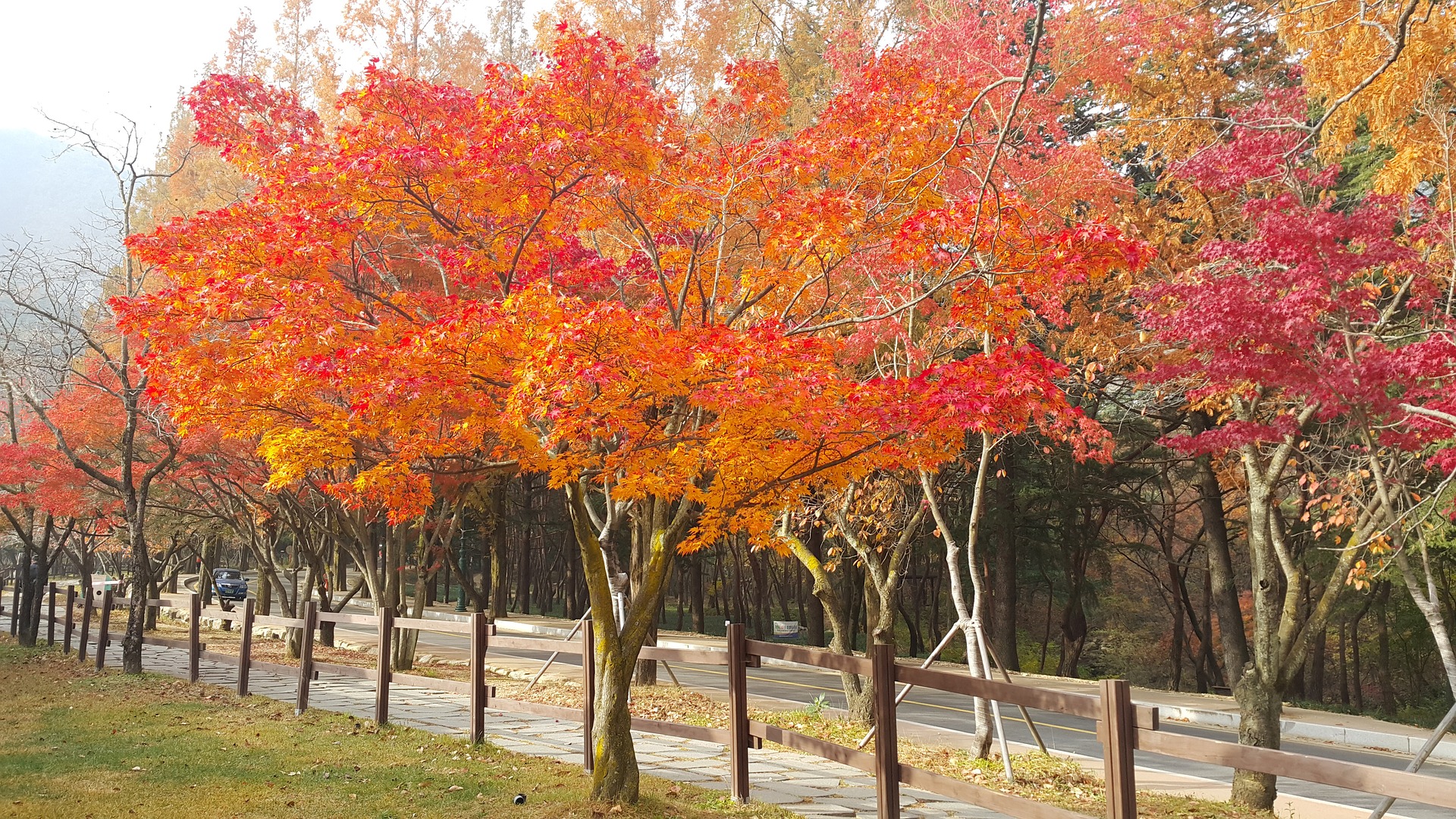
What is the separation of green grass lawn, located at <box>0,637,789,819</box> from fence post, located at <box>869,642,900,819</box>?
1010 millimetres

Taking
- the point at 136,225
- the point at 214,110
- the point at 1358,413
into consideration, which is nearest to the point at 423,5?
the point at 136,225

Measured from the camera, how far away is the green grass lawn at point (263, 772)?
20.6 ft

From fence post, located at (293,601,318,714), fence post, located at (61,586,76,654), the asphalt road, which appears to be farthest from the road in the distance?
fence post, located at (61,586,76,654)

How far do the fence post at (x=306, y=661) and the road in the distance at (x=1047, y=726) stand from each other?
16.8 inches

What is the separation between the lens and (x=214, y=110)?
8.23m

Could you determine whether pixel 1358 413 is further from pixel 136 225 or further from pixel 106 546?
pixel 106 546

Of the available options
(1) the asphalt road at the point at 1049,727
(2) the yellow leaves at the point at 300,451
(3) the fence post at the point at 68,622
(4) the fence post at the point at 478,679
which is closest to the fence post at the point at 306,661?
(1) the asphalt road at the point at 1049,727

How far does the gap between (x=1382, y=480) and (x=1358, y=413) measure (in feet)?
2.16

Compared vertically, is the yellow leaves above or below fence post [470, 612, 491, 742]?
above

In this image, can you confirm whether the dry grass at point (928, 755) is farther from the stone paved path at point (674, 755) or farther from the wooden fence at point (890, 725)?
the wooden fence at point (890, 725)

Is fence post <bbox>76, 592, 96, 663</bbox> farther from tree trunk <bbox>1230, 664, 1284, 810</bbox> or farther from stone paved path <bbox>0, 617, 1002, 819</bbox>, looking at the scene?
tree trunk <bbox>1230, 664, 1284, 810</bbox>

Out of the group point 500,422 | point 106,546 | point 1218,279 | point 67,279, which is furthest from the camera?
point 106,546

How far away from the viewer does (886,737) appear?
581 centimetres

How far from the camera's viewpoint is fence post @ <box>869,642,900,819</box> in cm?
573
